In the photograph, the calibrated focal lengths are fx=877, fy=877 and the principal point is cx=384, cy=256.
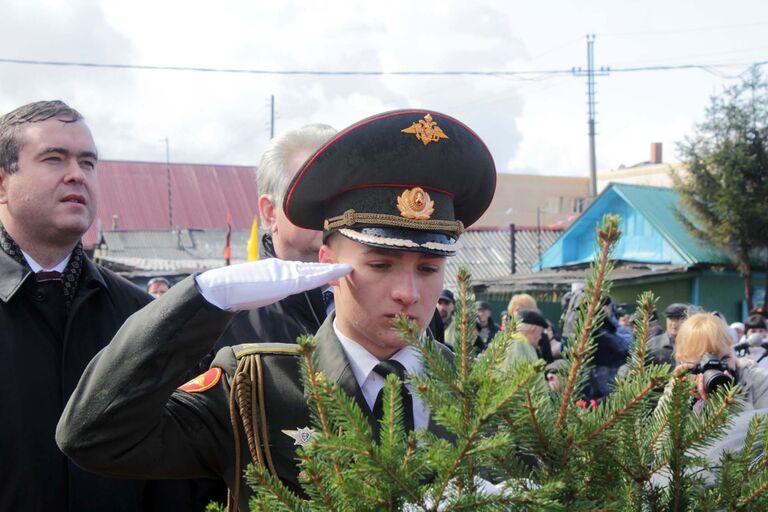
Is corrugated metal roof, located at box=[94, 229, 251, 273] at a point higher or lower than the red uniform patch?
higher

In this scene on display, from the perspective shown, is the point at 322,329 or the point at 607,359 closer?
the point at 322,329

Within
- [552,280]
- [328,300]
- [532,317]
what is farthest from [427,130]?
[552,280]

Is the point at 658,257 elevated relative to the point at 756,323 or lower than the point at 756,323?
elevated

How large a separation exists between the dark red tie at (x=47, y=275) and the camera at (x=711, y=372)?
2119mm

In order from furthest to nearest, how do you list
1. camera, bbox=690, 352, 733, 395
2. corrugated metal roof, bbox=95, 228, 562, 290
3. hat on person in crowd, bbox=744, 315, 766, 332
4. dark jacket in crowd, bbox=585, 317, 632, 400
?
corrugated metal roof, bbox=95, 228, 562, 290, hat on person in crowd, bbox=744, 315, 766, 332, dark jacket in crowd, bbox=585, 317, 632, 400, camera, bbox=690, 352, 733, 395

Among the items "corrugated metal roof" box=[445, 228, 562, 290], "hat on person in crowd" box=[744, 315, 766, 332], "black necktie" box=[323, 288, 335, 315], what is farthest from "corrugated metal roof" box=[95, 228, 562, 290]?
"black necktie" box=[323, 288, 335, 315]

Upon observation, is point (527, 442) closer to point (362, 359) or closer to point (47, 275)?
point (362, 359)

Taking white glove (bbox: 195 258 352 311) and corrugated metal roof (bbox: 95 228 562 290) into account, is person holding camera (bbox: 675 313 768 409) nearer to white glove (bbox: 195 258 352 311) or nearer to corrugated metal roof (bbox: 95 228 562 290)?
white glove (bbox: 195 258 352 311)

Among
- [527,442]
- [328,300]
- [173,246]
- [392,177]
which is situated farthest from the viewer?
[173,246]

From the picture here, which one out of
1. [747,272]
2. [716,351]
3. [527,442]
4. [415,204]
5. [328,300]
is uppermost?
[415,204]

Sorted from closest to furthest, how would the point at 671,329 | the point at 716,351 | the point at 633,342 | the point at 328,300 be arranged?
the point at 633,342, the point at 328,300, the point at 716,351, the point at 671,329

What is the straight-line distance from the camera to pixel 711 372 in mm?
3477

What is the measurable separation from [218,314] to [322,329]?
50cm

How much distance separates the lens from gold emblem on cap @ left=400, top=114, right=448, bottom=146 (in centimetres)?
203
